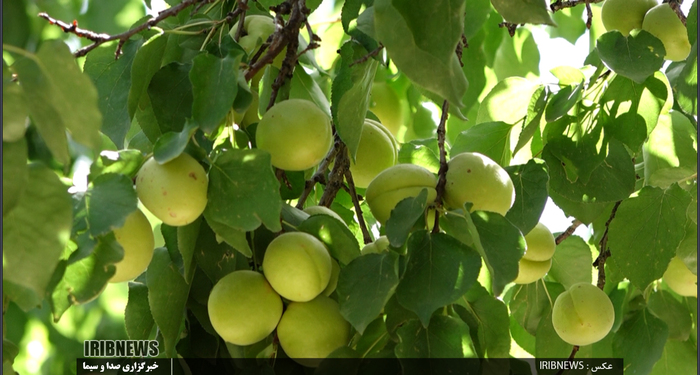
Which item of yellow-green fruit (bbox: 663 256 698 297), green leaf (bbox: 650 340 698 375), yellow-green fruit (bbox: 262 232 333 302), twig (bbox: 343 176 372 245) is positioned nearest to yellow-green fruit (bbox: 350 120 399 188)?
twig (bbox: 343 176 372 245)

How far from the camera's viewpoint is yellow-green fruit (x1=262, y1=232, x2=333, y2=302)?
2.43ft

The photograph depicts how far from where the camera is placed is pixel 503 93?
1.15 meters

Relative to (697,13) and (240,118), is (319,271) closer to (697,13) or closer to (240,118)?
(240,118)

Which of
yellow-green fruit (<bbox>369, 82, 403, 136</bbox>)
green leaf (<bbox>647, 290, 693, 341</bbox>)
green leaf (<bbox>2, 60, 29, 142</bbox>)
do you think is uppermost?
green leaf (<bbox>2, 60, 29, 142</bbox>)

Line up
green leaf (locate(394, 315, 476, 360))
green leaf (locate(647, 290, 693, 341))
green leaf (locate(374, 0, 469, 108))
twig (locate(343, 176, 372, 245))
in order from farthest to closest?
green leaf (locate(647, 290, 693, 341)), twig (locate(343, 176, 372, 245)), green leaf (locate(394, 315, 476, 360)), green leaf (locate(374, 0, 469, 108))

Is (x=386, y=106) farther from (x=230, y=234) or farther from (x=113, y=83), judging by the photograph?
(x=230, y=234)

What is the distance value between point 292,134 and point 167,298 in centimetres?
22

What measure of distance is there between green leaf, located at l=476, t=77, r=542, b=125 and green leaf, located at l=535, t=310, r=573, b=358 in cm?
31

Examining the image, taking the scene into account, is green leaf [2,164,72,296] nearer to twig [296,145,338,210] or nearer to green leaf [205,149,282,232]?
green leaf [205,149,282,232]

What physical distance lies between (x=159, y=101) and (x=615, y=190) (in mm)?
595

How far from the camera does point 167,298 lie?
0.78 metres

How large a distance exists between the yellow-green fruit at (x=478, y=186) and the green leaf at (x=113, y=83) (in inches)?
15.0

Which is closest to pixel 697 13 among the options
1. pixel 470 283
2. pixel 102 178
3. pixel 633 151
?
pixel 633 151

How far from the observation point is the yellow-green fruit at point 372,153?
1011 millimetres
